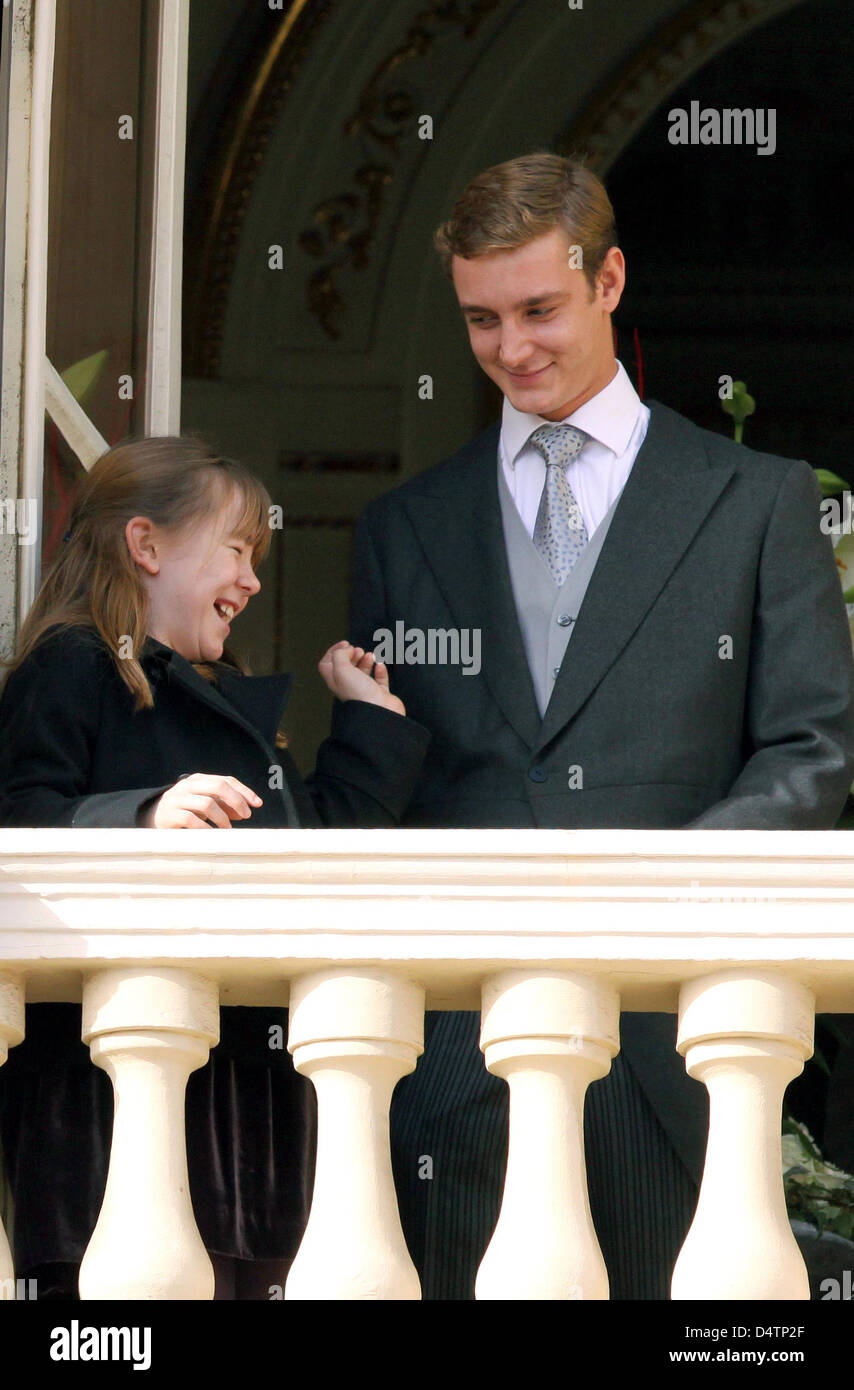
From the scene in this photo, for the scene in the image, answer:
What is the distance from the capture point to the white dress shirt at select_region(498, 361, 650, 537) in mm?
2748

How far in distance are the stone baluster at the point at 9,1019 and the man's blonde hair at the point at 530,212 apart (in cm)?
113

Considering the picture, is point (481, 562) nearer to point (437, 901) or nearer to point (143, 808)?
point (143, 808)

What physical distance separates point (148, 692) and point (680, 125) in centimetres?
205

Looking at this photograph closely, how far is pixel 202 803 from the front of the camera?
2.05 metres

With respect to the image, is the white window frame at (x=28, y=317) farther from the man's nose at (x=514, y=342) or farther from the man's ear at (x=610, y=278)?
the man's ear at (x=610, y=278)

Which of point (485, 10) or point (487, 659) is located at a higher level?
point (485, 10)

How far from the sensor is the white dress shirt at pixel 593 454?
9.02 feet

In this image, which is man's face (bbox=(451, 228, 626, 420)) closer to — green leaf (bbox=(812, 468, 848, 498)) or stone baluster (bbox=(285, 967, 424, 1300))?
green leaf (bbox=(812, 468, 848, 498))

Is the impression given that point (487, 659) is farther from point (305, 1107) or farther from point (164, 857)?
point (164, 857)

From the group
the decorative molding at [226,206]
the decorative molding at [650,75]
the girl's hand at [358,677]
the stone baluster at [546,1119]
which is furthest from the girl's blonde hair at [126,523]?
the decorative molding at [650,75]

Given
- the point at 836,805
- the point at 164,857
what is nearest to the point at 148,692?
the point at 164,857

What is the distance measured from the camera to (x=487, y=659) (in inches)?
104

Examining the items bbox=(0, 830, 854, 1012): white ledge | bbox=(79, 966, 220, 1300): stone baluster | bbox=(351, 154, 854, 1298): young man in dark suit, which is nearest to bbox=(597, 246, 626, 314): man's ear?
bbox=(351, 154, 854, 1298): young man in dark suit
